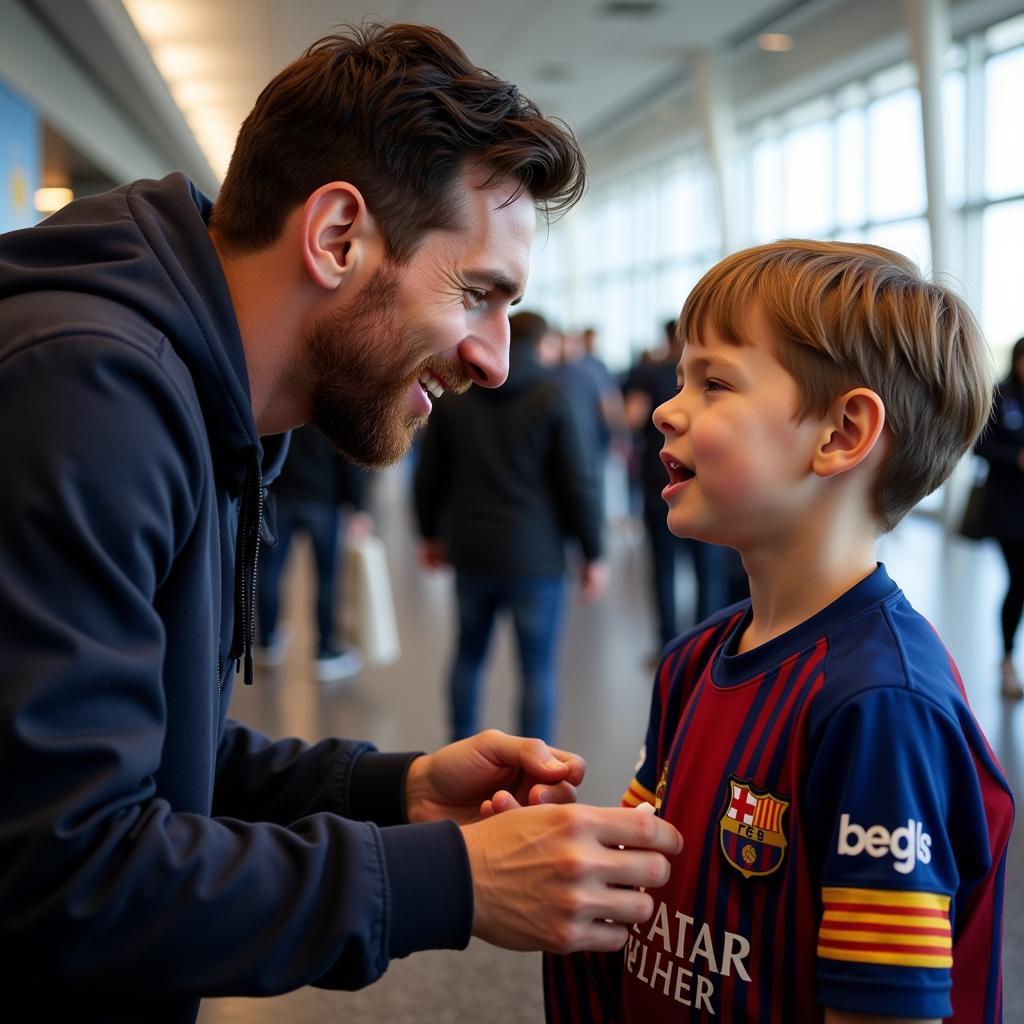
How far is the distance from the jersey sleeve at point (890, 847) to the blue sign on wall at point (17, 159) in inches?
274

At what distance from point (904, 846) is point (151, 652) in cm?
72

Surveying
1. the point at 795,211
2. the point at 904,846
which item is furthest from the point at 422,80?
the point at 795,211

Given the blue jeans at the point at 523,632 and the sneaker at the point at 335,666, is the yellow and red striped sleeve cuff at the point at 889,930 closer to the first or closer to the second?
the blue jeans at the point at 523,632

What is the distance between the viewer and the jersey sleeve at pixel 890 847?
3.36 ft

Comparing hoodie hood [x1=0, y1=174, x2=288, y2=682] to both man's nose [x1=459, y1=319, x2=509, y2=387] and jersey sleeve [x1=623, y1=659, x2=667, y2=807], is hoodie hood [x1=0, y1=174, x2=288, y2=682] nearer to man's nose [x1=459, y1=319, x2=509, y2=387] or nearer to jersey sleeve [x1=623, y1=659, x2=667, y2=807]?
man's nose [x1=459, y1=319, x2=509, y2=387]

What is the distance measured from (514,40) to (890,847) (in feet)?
38.7

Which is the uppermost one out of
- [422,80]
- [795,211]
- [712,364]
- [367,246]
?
[795,211]

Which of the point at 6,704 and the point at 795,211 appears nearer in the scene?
the point at 6,704

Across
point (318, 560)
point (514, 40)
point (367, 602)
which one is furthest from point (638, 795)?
point (514, 40)

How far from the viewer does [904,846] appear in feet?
3.39

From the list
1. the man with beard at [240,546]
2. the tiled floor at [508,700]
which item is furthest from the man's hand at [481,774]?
the tiled floor at [508,700]

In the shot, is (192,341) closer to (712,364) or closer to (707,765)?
(712,364)

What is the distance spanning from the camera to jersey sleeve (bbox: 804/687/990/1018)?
1.02 metres

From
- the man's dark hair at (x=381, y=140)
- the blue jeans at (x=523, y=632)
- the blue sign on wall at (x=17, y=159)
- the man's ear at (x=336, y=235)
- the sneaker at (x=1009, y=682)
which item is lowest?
the sneaker at (x=1009, y=682)
